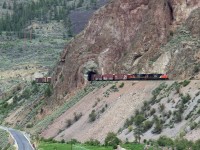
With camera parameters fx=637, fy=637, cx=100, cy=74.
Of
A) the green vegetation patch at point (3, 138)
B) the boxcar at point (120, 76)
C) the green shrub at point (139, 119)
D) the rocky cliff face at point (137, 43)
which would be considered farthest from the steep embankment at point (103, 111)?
the green vegetation patch at point (3, 138)

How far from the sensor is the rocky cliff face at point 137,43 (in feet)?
255

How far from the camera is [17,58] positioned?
178 m

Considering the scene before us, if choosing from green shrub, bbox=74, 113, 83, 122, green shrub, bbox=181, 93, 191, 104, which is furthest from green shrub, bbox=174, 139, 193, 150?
green shrub, bbox=74, 113, 83, 122

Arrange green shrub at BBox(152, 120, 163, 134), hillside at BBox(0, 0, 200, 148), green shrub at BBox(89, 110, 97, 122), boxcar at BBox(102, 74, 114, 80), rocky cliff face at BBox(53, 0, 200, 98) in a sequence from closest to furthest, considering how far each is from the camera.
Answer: green shrub at BBox(152, 120, 163, 134) < hillside at BBox(0, 0, 200, 148) < green shrub at BBox(89, 110, 97, 122) < rocky cliff face at BBox(53, 0, 200, 98) < boxcar at BBox(102, 74, 114, 80)

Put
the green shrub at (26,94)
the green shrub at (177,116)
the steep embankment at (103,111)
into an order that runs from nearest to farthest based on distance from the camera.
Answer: the green shrub at (177,116)
the steep embankment at (103,111)
the green shrub at (26,94)

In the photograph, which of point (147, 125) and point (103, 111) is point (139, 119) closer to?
point (147, 125)

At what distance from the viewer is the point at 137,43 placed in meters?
87.4

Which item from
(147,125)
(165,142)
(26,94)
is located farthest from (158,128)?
(26,94)

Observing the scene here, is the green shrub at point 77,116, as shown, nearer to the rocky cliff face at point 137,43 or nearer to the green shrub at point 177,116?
the rocky cliff face at point 137,43

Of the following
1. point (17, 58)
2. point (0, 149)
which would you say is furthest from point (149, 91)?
point (17, 58)

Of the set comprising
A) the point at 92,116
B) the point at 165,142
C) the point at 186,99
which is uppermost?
the point at 186,99

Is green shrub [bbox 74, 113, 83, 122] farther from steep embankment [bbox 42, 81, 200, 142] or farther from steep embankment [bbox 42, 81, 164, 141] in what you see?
steep embankment [bbox 42, 81, 164, 141]

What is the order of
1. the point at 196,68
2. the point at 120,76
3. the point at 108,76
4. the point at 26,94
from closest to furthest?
the point at 196,68 → the point at 120,76 → the point at 108,76 → the point at 26,94

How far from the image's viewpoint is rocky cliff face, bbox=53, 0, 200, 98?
77.6 metres
